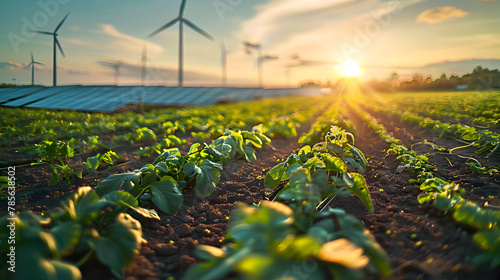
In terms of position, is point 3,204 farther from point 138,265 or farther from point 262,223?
point 262,223

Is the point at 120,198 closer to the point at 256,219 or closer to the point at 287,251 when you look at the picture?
the point at 256,219

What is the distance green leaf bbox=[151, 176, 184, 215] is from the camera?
2068mm

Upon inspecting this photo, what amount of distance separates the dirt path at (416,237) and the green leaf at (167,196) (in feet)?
4.81

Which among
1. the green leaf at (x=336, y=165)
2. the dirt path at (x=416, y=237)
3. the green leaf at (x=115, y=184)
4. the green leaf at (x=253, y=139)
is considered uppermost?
the green leaf at (x=253, y=139)

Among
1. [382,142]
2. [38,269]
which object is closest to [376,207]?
[38,269]

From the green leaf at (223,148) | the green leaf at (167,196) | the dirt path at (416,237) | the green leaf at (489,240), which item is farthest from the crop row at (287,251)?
the green leaf at (223,148)

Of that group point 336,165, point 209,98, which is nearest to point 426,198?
point 336,165

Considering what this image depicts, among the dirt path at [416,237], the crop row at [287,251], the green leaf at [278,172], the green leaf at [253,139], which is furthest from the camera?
the green leaf at [253,139]

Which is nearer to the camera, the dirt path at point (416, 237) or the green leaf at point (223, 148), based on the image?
the dirt path at point (416, 237)

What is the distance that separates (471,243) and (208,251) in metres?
1.44

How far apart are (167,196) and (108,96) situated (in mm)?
18797

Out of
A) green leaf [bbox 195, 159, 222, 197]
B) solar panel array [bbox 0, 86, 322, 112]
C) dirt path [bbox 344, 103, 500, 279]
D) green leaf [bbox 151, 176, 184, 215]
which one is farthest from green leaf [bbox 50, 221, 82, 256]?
solar panel array [bbox 0, 86, 322, 112]

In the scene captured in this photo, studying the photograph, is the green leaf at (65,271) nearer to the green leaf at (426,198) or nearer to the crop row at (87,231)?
the crop row at (87,231)

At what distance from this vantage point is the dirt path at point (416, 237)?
132 cm
